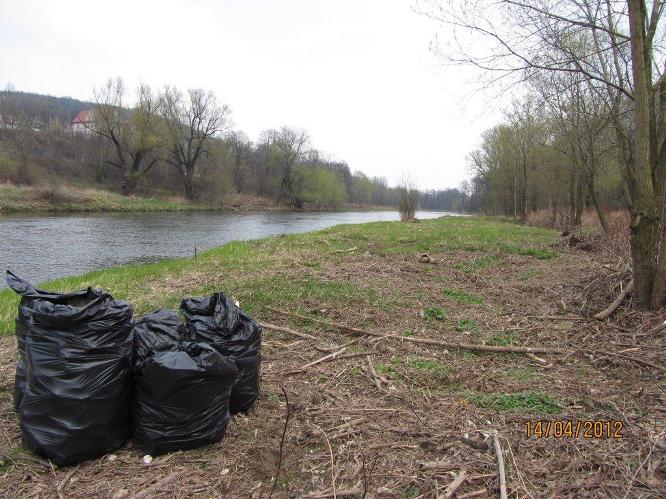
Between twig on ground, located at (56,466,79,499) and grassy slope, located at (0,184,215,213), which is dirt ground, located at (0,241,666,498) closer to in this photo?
twig on ground, located at (56,466,79,499)

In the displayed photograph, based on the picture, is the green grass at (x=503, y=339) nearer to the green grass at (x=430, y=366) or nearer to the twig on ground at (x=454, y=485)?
the green grass at (x=430, y=366)

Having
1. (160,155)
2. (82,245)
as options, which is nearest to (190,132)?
(160,155)

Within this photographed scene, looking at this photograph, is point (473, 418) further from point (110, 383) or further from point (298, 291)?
point (298, 291)

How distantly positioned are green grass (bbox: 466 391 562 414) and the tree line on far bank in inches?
1252

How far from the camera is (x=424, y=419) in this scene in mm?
3057

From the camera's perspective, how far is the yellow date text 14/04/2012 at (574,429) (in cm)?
276

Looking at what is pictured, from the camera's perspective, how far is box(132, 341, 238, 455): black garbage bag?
104 inches

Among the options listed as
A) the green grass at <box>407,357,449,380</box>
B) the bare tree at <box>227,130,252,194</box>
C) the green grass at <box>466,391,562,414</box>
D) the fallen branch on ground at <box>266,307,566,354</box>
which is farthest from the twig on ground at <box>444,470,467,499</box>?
the bare tree at <box>227,130,252,194</box>

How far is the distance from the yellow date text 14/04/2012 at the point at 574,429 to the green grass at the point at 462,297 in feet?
11.2

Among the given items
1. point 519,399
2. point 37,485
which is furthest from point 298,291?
point 37,485

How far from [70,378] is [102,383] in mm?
178

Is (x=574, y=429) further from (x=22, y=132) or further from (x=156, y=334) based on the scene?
(x=22, y=132)

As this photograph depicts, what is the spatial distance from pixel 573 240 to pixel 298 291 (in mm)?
9020

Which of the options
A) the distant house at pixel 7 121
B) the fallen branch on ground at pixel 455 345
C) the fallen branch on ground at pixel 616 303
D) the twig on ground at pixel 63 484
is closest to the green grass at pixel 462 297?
the fallen branch on ground at pixel 616 303
